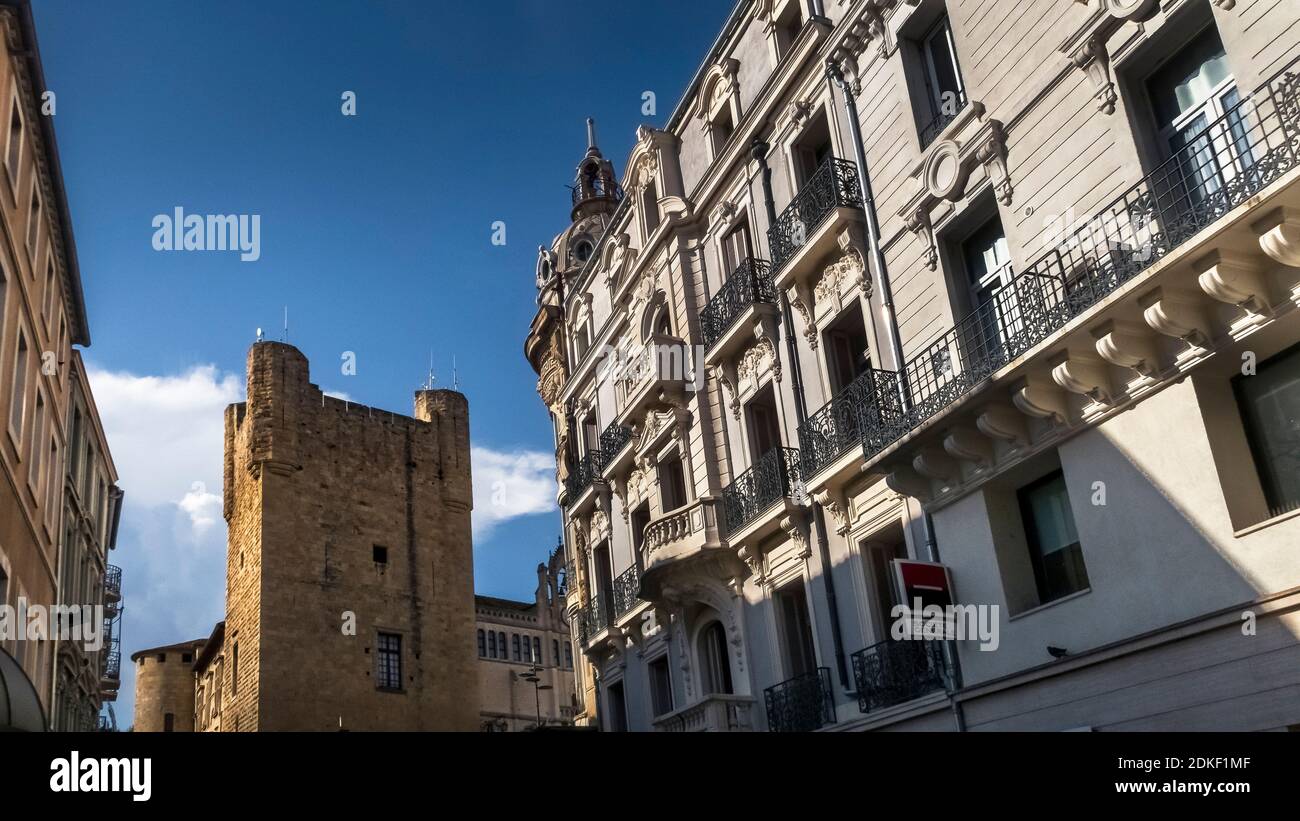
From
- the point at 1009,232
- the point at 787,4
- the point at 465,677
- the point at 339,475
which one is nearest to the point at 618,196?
the point at 339,475

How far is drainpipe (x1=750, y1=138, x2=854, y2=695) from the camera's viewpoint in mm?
16125

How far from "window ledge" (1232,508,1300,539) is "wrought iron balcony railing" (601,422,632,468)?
13.9m

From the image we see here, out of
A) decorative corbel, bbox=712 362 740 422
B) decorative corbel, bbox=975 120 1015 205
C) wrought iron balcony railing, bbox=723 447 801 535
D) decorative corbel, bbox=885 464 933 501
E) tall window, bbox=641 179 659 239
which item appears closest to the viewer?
decorative corbel, bbox=975 120 1015 205

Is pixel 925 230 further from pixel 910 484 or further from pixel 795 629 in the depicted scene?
pixel 795 629

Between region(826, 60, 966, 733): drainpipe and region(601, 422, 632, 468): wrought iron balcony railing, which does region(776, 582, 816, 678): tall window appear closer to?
region(826, 60, 966, 733): drainpipe

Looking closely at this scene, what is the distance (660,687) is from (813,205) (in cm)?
990

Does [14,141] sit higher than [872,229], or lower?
higher

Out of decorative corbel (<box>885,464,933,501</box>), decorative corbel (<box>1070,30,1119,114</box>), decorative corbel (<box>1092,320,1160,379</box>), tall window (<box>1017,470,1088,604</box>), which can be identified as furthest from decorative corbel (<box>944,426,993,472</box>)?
decorative corbel (<box>1070,30,1119,114</box>)

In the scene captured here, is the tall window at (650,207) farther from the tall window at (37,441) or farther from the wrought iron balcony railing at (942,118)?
the tall window at (37,441)

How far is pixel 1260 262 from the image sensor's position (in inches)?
392

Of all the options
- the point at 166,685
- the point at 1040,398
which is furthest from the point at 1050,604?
the point at 166,685

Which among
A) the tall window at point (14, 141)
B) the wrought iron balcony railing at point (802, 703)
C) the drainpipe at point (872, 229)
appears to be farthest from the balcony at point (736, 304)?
the tall window at point (14, 141)

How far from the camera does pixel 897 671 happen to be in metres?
14.7

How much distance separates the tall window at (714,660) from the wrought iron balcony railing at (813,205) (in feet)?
20.7
